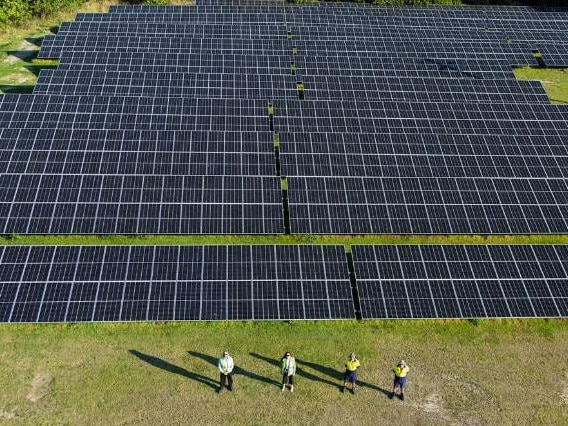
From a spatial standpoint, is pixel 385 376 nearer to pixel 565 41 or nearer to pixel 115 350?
pixel 115 350

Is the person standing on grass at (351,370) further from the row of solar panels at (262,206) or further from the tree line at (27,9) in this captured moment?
the tree line at (27,9)

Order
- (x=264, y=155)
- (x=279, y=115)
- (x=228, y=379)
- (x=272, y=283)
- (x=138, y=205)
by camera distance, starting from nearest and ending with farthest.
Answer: (x=228, y=379), (x=272, y=283), (x=138, y=205), (x=264, y=155), (x=279, y=115)

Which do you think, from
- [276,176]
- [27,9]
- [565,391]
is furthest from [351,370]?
[27,9]

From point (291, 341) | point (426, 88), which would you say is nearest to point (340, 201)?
point (291, 341)

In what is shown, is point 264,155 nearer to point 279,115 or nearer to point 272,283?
point 279,115

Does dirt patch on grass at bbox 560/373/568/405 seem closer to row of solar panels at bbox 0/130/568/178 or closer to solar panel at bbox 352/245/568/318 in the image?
solar panel at bbox 352/245/568/318

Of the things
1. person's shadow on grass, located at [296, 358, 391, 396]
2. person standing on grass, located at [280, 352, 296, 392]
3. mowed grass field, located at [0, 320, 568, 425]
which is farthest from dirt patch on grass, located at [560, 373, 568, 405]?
person standing on grass, located at [280, 352, 296, 392]

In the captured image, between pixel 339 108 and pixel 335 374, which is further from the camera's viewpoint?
pixel 339 108

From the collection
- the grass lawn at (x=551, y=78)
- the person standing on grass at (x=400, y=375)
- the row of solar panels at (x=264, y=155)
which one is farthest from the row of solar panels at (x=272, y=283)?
the grass lawn at (x=551, y=78)
